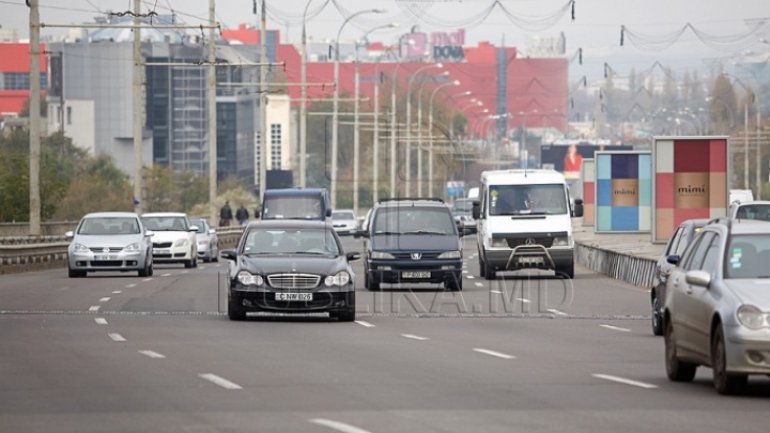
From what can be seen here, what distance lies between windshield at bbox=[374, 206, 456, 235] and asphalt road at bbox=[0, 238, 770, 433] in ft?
20.9

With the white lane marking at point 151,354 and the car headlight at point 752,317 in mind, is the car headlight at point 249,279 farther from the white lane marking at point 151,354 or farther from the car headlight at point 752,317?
the car headlight at point 752,317

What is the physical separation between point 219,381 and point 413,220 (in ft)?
73.3

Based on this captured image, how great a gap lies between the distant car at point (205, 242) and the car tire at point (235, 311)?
32974 mm

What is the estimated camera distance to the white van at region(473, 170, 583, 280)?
4341cm

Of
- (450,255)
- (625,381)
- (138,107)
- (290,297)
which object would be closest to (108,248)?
(450,255)

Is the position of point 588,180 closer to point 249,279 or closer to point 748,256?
point 249,279

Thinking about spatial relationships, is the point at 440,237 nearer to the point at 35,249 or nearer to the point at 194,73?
the point at 35,249

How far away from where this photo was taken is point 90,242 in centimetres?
4425

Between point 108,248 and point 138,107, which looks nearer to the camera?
point 108,248

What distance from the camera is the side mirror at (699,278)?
53.6 feet

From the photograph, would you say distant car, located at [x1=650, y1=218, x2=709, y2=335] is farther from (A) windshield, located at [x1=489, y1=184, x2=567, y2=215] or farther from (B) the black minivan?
(A) windshield, located at [x1=489, y1=184, x2=567, y2=215]

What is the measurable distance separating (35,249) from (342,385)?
3690 cm

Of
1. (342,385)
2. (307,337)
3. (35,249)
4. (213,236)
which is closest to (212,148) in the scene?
(213,236)

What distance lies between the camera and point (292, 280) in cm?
2647
